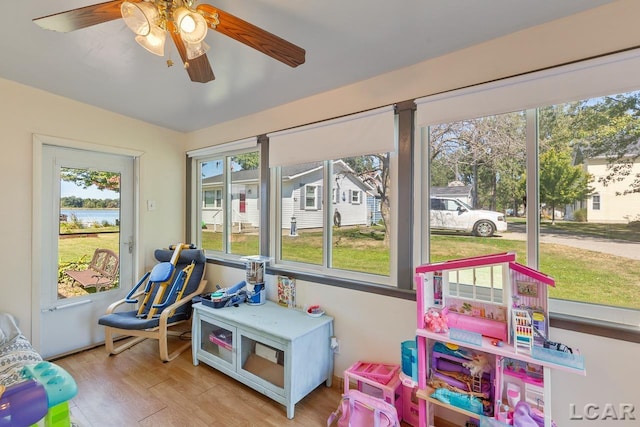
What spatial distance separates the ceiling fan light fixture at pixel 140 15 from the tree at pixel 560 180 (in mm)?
2135

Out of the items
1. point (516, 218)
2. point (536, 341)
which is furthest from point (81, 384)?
point (516, 218)

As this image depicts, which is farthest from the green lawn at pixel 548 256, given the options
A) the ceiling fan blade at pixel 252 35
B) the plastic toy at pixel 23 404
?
the plastic toy at pixel 23 404

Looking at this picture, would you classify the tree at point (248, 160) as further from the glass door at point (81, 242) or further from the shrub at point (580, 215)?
the shrub at point (580, 215)

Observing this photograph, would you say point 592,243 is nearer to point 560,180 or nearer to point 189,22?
point 560,180

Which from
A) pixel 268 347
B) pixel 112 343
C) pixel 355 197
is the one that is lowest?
pixel 112 343

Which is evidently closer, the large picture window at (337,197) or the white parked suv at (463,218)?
the white parked suv at (463,218)

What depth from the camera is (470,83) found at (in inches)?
71.8

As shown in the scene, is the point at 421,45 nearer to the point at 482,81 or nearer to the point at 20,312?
the point at 482,81

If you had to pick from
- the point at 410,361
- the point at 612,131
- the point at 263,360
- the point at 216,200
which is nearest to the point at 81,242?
the point at 216,200

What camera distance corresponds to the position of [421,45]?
1815 millimetres

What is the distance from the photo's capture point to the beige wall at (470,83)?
1.44 metres

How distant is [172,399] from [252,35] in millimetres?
2496

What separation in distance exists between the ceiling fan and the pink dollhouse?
1508 mm

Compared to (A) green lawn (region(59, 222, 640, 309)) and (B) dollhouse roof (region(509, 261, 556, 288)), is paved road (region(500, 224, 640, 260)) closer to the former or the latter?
(A) green lawn (region(59, 222, 640, 309))
